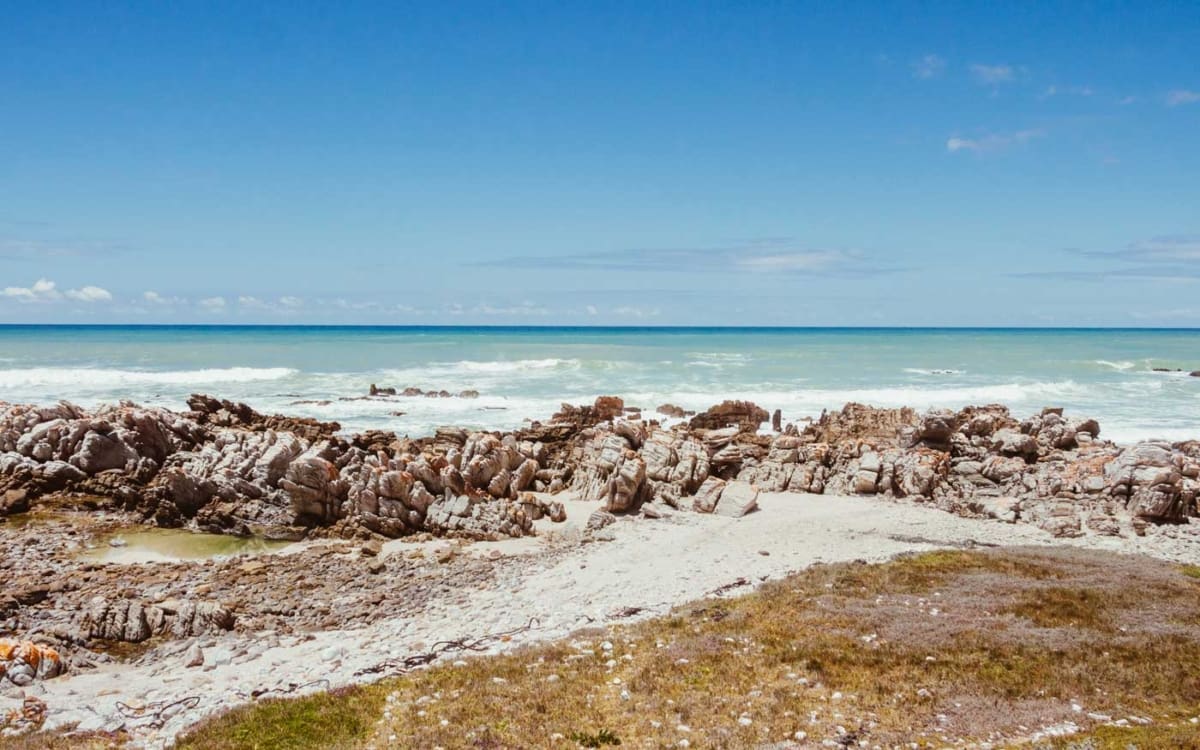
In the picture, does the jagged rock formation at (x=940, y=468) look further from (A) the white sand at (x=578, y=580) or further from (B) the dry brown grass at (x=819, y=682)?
(B) the dry brown grass at (x=819, y=682)

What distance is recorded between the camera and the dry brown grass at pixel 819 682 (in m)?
12.9

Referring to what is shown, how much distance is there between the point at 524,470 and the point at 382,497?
7191 millimetres

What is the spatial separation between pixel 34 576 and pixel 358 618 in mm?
10107

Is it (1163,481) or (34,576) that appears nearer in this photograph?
(34,576)

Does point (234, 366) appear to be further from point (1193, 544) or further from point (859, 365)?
point (1193, 544)

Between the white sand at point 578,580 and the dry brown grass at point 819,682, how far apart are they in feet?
6.10

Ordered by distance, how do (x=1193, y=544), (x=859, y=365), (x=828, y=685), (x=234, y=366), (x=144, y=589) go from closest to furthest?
1. (x=828, y=685)
2. (x=144, y=589)
3. (x=1193, y=544)
4. (x=234, y=366)
5. (x=859, y=365)

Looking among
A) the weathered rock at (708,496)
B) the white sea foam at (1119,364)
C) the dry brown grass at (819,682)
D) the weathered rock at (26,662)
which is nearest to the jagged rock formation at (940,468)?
the weathered rock at (708,496)

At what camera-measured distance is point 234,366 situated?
315ft

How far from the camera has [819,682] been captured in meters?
14.8

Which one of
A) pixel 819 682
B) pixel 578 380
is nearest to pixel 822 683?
pixel 819 682

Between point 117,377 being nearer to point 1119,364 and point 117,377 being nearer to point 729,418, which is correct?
point 729,418

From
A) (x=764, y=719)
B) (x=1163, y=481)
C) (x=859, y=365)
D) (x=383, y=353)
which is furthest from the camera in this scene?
(x=383, y=353)

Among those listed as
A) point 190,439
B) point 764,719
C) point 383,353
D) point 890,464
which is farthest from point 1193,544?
point 383,353
